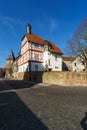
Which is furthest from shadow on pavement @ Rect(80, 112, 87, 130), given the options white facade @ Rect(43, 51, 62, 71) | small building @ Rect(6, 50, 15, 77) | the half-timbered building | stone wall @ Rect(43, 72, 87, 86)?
small building @ Rect(6, 50, 15, 77)

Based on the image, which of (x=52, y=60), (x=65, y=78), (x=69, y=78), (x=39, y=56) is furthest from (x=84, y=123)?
(x=52, y=60)

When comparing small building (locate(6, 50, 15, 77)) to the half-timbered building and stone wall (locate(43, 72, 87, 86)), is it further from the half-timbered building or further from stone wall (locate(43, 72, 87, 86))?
stone wall (locate(43, 72, 87, 86))

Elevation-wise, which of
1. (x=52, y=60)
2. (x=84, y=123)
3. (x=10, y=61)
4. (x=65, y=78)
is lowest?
(x=84, y=123)

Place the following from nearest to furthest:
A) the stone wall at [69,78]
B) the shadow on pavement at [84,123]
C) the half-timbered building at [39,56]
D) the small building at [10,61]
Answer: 1. the shadow on pavement at [84,123]
2. the stone wall at [69,78]
3. the half-timbered building at [39,56]
4. the small building at [10,61]

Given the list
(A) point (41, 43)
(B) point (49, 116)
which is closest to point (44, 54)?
(A) point (41, 43)

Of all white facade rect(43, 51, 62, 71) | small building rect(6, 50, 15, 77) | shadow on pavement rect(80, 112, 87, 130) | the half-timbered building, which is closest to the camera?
shadow on pavement rect(80, 112, 87, 130)

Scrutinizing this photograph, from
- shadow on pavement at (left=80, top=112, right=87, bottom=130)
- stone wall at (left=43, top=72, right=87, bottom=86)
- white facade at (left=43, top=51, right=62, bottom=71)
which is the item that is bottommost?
shadow on pavement at (left=80, top=112, right=87, bottom=130)

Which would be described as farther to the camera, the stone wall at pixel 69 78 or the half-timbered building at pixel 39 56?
the half-timbered building at pixel 39 56

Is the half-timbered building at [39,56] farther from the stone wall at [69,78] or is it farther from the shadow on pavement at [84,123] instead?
the shadow on pavement at [84,123]

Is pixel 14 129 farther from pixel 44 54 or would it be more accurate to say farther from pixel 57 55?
pixel 57 55

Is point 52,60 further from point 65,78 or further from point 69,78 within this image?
point 69,78

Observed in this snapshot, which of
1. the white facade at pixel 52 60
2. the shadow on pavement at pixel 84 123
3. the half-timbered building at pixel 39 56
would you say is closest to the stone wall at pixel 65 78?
the half-timbered building at pixel 39 56

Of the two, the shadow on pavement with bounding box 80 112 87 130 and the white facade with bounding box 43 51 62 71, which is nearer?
the shadow on pavement with bounding box 80 112 87 130

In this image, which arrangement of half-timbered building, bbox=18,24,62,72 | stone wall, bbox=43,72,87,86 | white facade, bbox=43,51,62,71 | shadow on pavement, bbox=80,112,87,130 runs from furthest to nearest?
white facade, bbox=43,51,62,71
half-timbered building, bbox=18,24,62,72
stone wall, bbox=43,72,87,86
shadow on pavement, bbox=80,112,87,130
